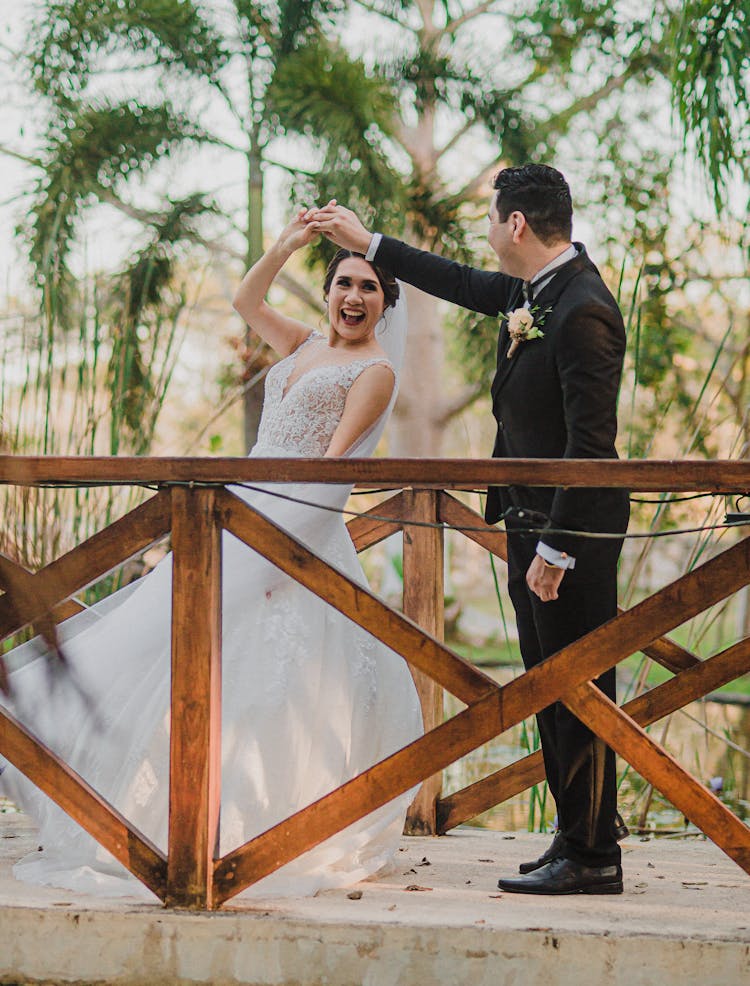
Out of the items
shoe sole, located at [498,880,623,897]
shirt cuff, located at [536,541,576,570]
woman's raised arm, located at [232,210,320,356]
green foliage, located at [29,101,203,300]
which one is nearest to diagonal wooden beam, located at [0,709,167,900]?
shoe sole, located at [498,880,623,897]

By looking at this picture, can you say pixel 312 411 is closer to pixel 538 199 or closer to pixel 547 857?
pixel 538 199

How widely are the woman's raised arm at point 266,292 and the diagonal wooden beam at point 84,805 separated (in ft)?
4.57

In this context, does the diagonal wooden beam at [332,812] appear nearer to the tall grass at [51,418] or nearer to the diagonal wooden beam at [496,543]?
the diagonal wooden beam at [496,543]

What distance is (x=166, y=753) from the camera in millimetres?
2902

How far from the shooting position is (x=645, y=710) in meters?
3.40

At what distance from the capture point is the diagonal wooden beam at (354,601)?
254cm

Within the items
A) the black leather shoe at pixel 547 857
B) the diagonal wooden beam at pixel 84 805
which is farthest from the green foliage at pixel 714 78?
the diagonal wooden beam at pixel 84 805

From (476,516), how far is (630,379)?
43.7 ft

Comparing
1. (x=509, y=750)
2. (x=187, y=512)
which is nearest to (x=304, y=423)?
(x=187, y=512)

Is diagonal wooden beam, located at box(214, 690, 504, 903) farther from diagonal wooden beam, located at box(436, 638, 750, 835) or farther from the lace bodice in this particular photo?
the lace bodice

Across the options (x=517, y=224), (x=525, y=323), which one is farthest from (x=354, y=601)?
(x=517, y=224)

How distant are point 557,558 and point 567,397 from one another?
1.20ft

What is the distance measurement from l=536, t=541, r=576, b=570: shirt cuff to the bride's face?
3.27ft

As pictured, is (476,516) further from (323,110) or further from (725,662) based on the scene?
(323,110)
